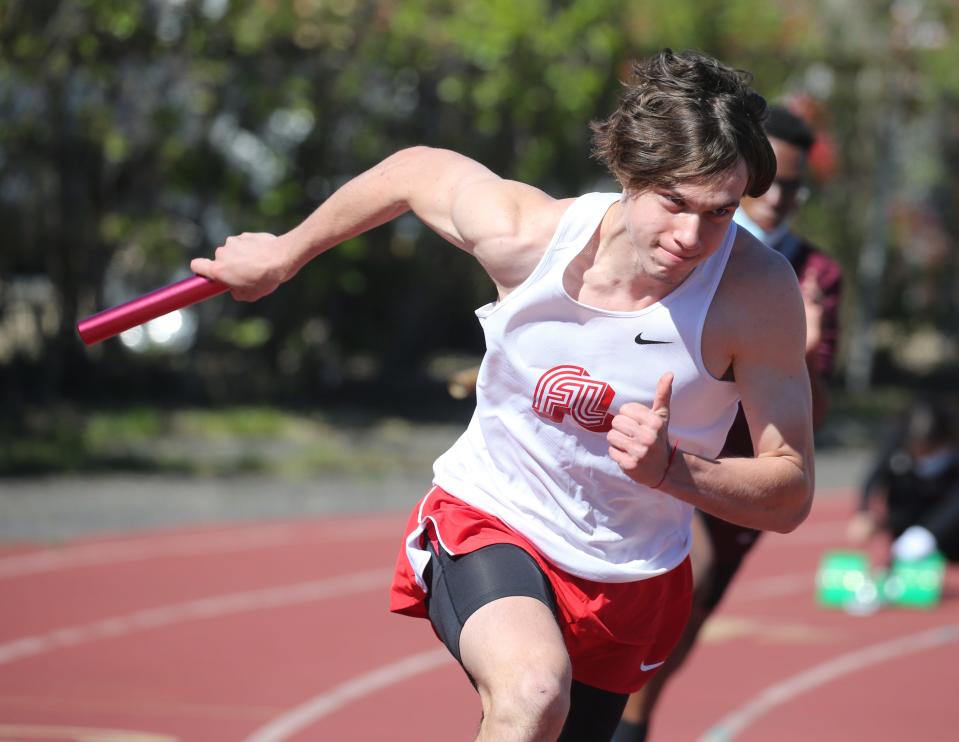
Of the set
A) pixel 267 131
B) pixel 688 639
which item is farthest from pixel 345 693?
pixel 267 131

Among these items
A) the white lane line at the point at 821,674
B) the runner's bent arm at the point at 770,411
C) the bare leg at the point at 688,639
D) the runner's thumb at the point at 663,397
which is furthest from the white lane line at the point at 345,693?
the runner's thumb at the point at 663,397

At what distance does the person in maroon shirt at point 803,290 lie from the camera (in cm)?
445

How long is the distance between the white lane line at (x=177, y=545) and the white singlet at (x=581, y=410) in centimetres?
758

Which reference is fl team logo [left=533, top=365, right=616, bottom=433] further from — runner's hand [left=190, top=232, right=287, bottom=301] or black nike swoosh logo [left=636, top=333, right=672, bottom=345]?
runner's hand [left=190, top=232, right=287, bottom=301]

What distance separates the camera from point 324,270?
1759 cm

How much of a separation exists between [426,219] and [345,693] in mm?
4201

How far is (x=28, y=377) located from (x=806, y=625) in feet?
35.1

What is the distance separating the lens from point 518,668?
9.36ft

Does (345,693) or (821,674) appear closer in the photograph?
(345,693)

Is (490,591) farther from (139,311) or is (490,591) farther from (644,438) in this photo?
(139,311)

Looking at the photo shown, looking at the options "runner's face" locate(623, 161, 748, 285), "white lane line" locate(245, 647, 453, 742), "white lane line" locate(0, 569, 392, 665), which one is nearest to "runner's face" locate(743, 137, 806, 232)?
"runner's face" locate(623, 161, 748, 285)

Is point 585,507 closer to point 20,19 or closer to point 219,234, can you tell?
point 20,19

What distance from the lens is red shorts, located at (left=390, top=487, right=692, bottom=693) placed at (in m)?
3.19

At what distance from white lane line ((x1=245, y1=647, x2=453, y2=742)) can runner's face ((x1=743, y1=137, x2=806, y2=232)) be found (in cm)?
306
